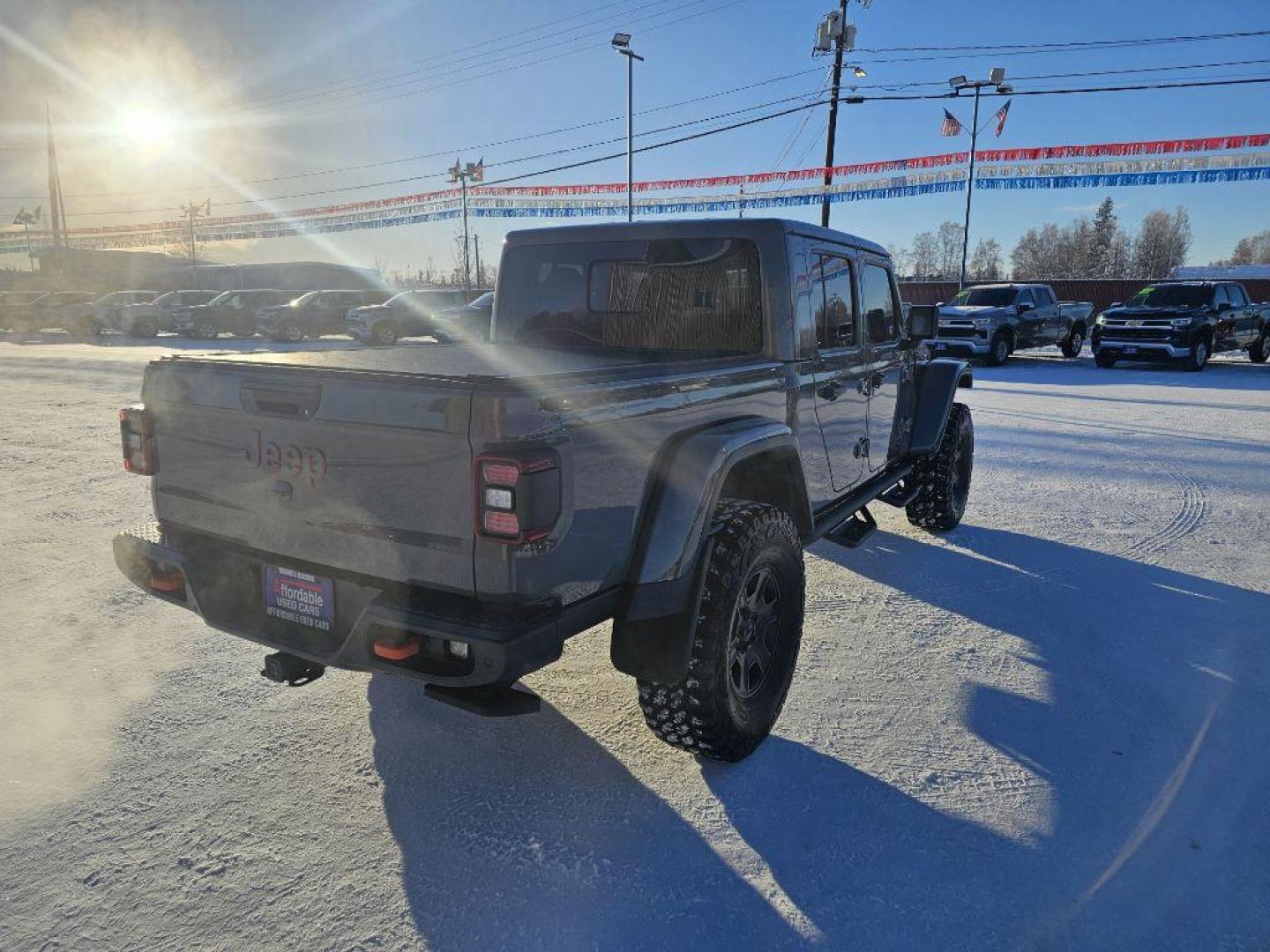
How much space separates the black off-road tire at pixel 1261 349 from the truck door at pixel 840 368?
828 inches

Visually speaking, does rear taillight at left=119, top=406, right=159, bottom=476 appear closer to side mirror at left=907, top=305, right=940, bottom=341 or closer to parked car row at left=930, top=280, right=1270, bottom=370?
side mirror at left=907, top=305, right=940, bottom=341

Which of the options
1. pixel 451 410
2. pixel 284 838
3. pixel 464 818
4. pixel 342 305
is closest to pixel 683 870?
pixel 464 818

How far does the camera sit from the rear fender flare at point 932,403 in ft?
17.6

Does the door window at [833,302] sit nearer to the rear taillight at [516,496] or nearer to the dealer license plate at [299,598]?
the rear taillight at [516,496]

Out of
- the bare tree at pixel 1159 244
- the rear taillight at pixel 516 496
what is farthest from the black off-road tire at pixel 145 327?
the bare tree at pixel 1159 244

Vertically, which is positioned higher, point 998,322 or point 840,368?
point 998,322

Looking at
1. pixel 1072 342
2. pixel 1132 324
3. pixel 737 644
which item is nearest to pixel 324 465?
pixel 737 644

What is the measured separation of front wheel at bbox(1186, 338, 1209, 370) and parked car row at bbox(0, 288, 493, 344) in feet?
54.8

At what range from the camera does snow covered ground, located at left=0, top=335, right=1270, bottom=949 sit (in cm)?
219

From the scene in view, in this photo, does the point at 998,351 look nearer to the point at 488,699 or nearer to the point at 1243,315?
the point at 1243,315

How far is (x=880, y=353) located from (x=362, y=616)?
3461 mm

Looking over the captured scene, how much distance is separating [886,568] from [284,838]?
374 centimetres

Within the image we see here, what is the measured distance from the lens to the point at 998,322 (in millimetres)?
18266

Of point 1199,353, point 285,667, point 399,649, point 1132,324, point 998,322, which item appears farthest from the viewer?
point 998,322
